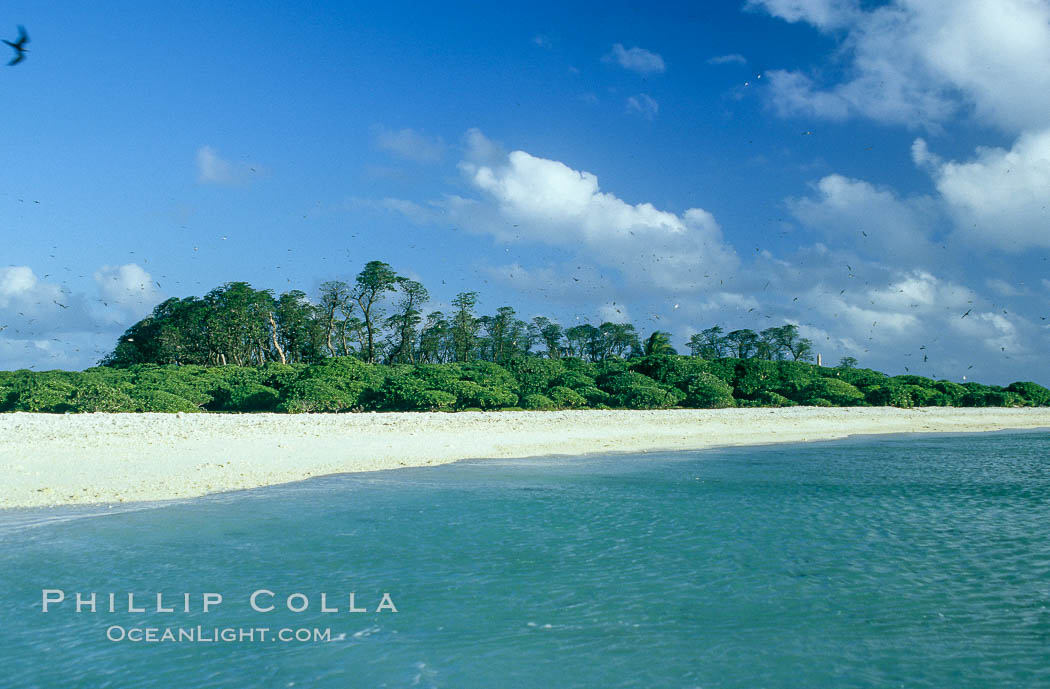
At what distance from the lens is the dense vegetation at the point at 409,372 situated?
29.2 m

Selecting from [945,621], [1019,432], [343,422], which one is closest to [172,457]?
[343,422]

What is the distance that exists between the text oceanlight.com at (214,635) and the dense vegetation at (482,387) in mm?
22038

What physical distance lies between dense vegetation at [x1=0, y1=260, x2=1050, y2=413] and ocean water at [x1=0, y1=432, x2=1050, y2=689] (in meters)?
17.2

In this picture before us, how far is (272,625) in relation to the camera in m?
6.75

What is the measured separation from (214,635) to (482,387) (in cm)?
2545

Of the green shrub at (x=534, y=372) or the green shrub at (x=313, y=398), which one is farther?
the green shrub at (x=534, y=372)

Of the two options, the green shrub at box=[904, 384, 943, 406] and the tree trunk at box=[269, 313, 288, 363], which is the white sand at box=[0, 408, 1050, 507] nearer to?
the green shrub at box=[904, 384, 943, 406]

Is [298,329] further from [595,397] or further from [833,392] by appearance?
[833,392]

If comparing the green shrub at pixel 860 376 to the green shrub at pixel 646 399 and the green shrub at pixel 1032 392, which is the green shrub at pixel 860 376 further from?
the green shrub at pixel 646 399

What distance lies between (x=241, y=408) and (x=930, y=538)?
86.5ft

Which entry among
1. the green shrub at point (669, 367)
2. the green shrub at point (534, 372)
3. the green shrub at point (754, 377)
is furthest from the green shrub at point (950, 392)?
the green shrub at point (534, 372)

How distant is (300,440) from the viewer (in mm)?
19359

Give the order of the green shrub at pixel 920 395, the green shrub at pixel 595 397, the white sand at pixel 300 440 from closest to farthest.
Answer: the white sand at pixel 300 440, the green shrub at pixel 595 397, the green shrub at pixel 920 395

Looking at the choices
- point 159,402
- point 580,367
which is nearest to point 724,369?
point 580,367
